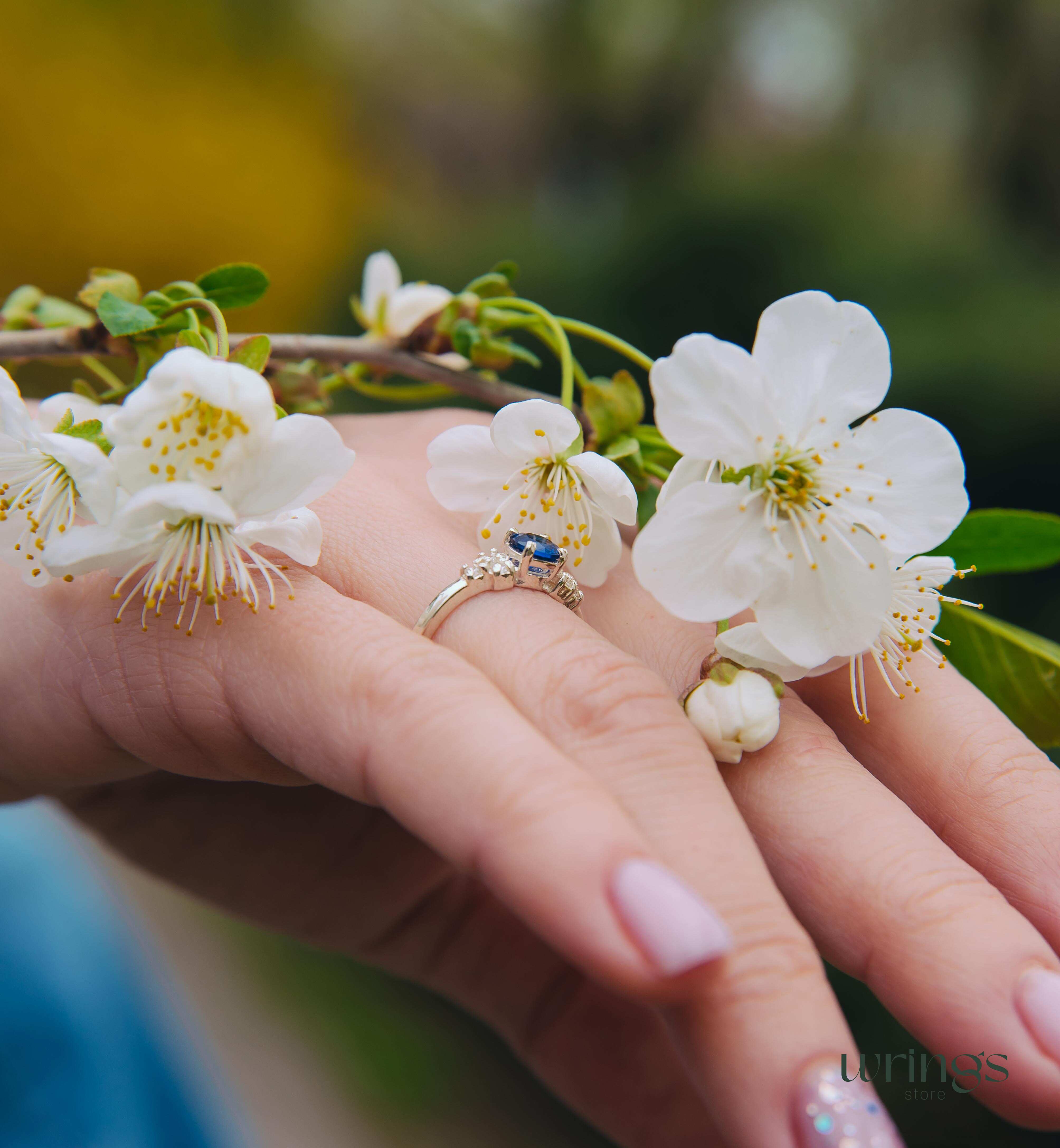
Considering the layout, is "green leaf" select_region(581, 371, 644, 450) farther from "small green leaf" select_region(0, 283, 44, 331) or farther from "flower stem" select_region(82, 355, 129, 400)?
"small green leaf" select_region(0, 283, 44, 331)

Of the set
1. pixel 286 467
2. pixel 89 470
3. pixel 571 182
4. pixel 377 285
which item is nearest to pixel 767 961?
pixel 286 467

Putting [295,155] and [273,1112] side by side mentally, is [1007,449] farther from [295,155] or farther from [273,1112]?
[295,155]

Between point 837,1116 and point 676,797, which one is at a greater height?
point 676,797

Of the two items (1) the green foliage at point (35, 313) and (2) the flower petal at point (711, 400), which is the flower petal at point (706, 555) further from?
(1) the green foliage at point (35, 313)

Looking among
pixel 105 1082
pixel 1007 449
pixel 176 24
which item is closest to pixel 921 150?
pixel 1007 449

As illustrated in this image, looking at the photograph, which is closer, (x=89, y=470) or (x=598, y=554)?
(x=89, y=470)

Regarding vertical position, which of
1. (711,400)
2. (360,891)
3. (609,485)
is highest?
(711,400)

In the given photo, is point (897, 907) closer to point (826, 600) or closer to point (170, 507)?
point (826, 600)
